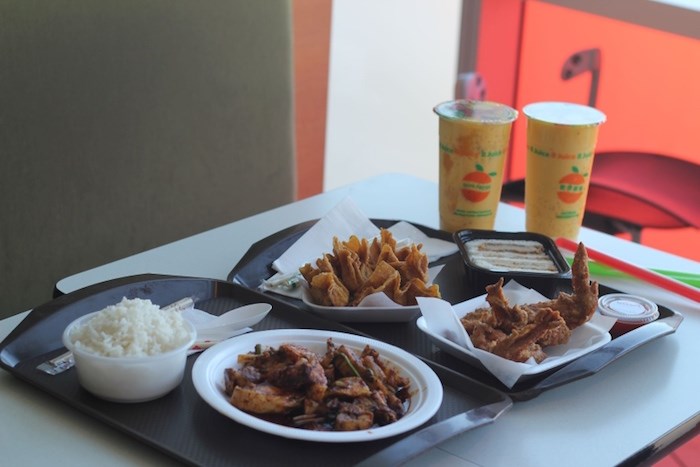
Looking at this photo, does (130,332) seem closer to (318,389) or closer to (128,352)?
(128,352)

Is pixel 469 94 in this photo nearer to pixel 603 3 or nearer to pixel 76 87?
pixel 603 3

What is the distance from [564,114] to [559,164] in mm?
90

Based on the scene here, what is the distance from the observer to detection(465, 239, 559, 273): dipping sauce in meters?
1.38

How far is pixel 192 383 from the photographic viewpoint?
1.06m

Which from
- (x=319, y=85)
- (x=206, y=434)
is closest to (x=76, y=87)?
(x=206, y=434)

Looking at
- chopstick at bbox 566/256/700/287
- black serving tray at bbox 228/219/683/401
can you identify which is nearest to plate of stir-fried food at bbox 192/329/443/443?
black serving tray at bbox 228/219/683/401

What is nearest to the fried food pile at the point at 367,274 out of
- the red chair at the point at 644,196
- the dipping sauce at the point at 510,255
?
the dipping sauce at the point at 510,255

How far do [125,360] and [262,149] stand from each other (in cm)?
127

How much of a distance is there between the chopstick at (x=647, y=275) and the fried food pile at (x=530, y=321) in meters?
0.26

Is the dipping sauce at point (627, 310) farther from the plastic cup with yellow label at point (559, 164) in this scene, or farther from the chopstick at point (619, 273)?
the plastic cup with yellow label at point (559, 164)

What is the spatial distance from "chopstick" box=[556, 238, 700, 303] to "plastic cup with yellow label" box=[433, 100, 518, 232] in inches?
6.1

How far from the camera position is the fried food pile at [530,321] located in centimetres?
109

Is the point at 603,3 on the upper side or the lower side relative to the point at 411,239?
upper

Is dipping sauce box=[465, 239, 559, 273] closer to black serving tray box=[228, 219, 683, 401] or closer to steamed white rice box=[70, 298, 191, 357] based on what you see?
black serving tray box=[228, 219, 683, 401]
